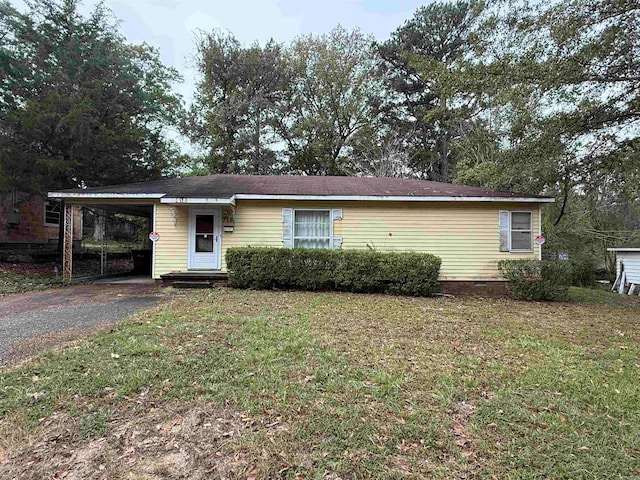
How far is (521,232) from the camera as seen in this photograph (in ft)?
31.5

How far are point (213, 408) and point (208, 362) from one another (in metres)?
0.89

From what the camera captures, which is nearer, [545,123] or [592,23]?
[592,23]

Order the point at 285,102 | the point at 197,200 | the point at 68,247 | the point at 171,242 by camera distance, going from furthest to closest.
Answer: the point at 285,102 → the point at 68,247 → the point at 171,242 → the point at 197,200

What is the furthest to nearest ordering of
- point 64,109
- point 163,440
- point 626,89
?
point 64,109, point 626,89, point 163,440

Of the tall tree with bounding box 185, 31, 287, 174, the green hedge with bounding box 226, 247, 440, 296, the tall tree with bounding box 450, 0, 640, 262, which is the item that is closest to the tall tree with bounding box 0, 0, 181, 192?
the green hedge with bounding box 226, 247, 440, 296

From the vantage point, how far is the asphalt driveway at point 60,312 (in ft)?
14.4

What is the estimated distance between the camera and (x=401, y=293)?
335 inches

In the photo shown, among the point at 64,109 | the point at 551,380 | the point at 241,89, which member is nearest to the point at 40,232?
the point at 64,109

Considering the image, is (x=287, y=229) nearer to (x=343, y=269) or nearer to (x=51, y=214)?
(x=343, y=269)

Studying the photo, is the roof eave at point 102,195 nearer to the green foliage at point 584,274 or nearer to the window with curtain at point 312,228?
the window with curtain at point 312,228

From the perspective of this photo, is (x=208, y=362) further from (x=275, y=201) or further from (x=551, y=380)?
(x=275, y=201)

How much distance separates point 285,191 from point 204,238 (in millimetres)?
2518

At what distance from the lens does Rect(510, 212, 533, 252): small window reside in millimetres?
9602

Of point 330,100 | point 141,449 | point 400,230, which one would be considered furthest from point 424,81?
point 141,449
